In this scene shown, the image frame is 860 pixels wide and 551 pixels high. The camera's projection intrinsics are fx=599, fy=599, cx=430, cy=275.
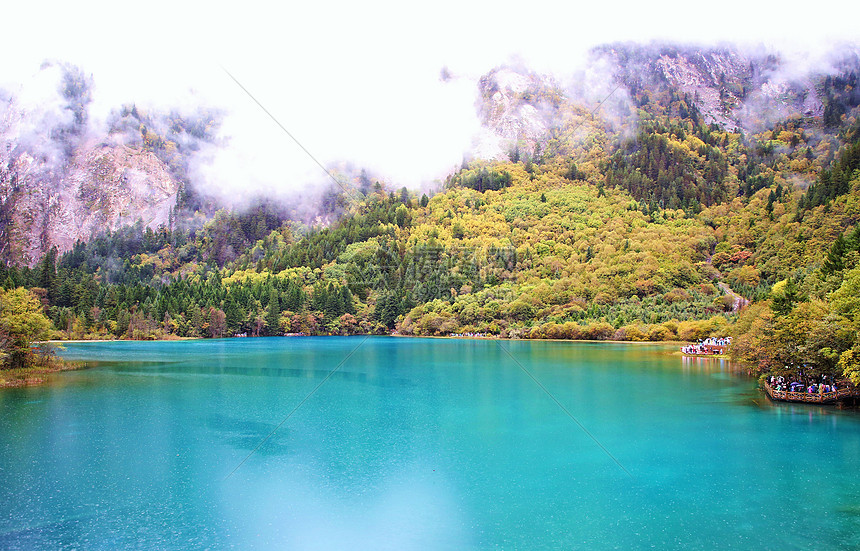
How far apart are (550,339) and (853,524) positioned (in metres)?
94.2

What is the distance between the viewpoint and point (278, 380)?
52156 millimetres

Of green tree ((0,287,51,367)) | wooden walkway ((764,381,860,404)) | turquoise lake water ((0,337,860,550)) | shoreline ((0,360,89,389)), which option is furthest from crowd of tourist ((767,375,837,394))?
green tree ((0,287,51,367))

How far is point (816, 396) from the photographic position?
117ft

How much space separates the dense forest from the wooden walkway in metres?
11.4

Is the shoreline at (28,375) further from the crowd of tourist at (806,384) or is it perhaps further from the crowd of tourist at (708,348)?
the crowd of tourist at (708,348)

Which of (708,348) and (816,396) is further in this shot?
(708,348)

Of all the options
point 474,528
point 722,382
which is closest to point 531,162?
point 722,382

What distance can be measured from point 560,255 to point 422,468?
125 metres

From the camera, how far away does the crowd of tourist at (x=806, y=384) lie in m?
36.0

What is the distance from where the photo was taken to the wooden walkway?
34.7 meters

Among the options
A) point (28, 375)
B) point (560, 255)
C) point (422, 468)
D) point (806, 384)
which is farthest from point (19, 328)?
point (560, 255)

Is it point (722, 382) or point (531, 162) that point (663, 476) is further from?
point (531, 162)

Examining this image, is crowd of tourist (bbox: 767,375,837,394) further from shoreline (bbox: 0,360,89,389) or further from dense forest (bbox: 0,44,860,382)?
shoreline (bbox: 0,360,89,389)

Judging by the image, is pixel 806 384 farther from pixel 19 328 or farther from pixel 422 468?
pixel 19 328
